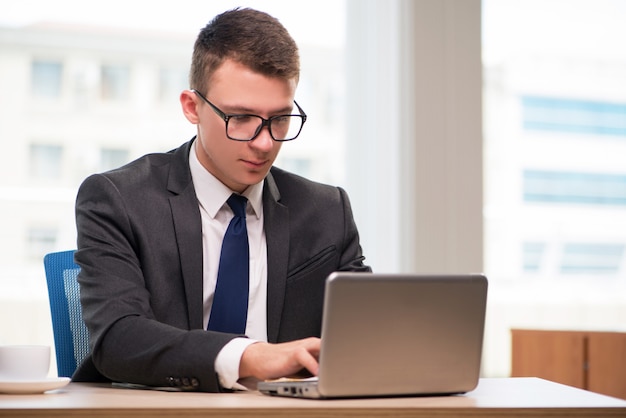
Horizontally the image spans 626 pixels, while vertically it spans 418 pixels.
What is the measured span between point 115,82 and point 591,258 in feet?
6.87

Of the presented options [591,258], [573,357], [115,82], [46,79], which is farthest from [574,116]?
[46,79]

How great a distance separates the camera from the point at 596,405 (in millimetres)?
1156

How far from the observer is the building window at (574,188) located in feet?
11.7

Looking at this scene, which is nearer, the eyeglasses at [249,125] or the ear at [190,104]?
the eyeglasses at [249,125]

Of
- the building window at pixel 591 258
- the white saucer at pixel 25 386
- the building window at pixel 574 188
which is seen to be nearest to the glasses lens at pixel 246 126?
the white saucer at pixel 25 386

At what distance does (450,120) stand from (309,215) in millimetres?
1511

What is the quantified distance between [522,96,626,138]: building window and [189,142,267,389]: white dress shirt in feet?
6.62

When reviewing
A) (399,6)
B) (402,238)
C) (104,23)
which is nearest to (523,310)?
(402,238)

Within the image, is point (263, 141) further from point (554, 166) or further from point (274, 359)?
point (554, 166)

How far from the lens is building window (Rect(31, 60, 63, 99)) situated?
121 inches

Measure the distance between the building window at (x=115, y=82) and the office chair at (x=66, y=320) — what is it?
1.45 meters

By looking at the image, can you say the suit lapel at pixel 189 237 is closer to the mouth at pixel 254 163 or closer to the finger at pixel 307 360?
the mouth at pixel 254 163

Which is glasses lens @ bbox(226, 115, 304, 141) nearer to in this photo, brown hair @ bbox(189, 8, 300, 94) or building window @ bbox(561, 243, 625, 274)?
brown hair @ bbox(189, 8, 300, 94)

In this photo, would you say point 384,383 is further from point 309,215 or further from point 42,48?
point 42,48
